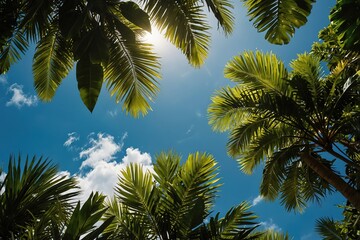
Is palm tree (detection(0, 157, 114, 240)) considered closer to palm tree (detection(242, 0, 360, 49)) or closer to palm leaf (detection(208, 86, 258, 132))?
palm tree (detection(242, 0, 360, 49))

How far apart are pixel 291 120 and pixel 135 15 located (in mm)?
4636

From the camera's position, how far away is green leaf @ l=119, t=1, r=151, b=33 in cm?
485

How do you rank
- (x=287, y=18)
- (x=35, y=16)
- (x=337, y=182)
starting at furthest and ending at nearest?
1. (x=337, y=182)
2. (x=35, y=16)
3. (x=287, y=18)

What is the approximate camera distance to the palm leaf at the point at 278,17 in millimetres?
4598

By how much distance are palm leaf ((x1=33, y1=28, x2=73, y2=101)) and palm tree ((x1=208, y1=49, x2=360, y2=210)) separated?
4.00 metres

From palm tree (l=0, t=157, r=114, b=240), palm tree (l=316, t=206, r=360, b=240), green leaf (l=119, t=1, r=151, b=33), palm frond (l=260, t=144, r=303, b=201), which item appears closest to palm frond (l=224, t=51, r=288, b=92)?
palm frond (l=260, t=144, r=303, b=201)

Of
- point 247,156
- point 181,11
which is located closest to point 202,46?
point 181,11

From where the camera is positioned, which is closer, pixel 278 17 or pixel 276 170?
pixel 278 17

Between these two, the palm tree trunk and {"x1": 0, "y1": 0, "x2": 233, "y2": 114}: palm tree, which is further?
the palm tree trunk

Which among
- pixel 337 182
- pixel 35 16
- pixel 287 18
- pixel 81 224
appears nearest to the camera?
pixel 81 224

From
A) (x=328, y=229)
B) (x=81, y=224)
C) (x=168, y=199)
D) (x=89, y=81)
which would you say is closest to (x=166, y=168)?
(x=168, y=199)

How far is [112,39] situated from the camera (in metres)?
6.16

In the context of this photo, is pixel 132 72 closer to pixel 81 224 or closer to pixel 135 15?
pixel 135 15

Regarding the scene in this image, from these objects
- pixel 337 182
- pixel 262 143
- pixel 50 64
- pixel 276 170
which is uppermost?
pixel 50 64
